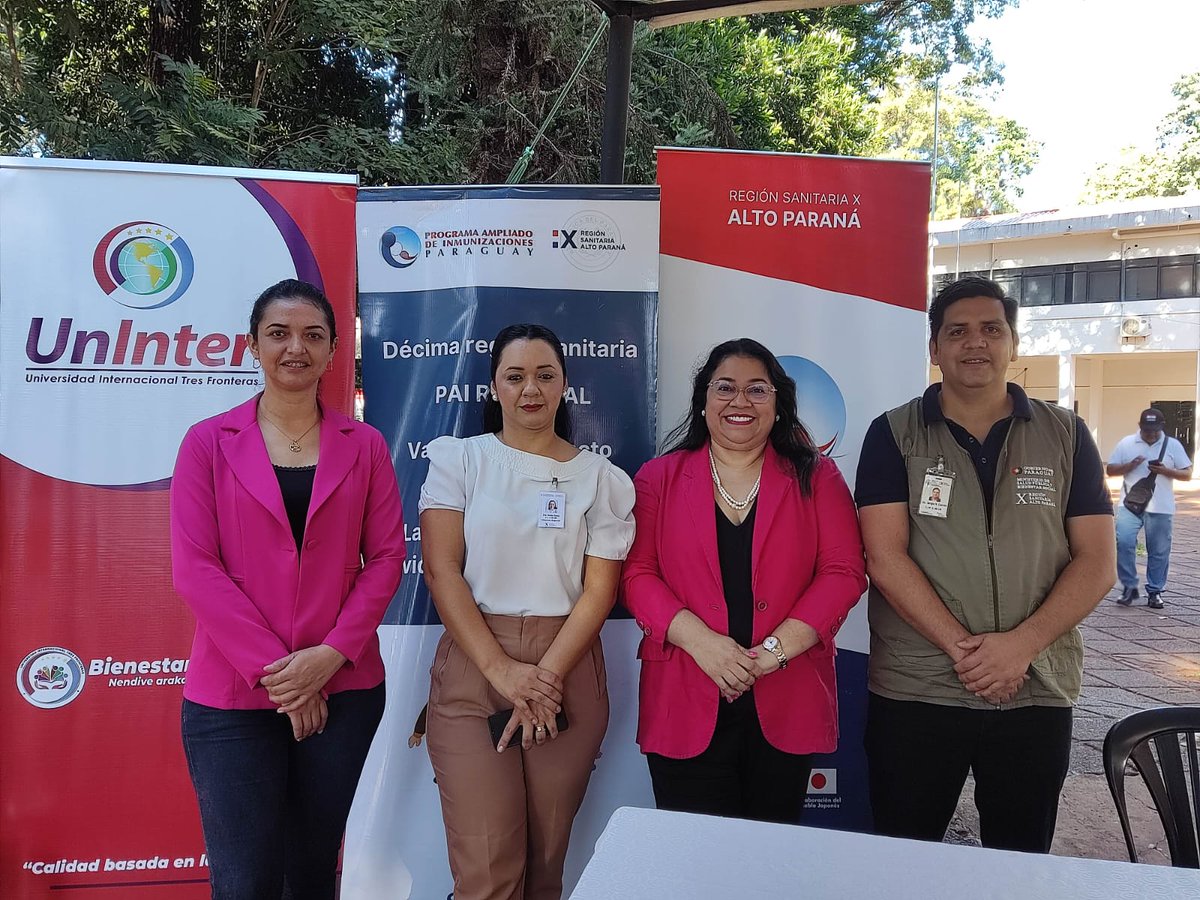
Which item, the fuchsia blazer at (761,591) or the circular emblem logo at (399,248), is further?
the circular emblem logo at (399,248)

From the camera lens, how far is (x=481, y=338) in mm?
2686

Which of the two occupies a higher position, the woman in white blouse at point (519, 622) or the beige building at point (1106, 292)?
the beige building at point (1106, 292)

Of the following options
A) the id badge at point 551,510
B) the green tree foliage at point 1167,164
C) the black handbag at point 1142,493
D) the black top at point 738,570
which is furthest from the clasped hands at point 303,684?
the green tree foliage at point 1167,164

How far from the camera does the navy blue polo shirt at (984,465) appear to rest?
214 centimetres

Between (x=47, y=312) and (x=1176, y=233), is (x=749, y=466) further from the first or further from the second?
(x=1176, y=233)

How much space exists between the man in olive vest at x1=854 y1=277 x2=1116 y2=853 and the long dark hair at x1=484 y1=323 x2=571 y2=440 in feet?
2.63

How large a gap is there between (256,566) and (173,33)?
4.66 m

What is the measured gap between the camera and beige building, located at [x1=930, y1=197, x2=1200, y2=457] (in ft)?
56.2

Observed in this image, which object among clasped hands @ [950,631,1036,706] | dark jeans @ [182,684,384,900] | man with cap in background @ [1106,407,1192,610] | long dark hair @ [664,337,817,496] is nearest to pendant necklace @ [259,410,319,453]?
dark jeans @ [182,684,384,900]

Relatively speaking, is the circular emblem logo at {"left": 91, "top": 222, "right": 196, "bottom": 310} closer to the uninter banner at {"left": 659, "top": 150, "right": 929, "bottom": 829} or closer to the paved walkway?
the uninter banner at {"left": 659, "top": 150, "right": 929, "bottom": 829}

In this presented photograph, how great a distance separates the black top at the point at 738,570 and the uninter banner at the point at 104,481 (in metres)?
1.54

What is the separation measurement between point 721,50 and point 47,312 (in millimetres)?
5487

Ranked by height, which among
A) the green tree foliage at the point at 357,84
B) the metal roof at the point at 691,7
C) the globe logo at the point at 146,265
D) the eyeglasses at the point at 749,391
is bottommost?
the eyeglasses at the point at 749,391

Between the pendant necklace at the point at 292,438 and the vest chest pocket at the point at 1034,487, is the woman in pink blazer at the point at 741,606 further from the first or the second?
the pendant necklace at the point at 292,438
